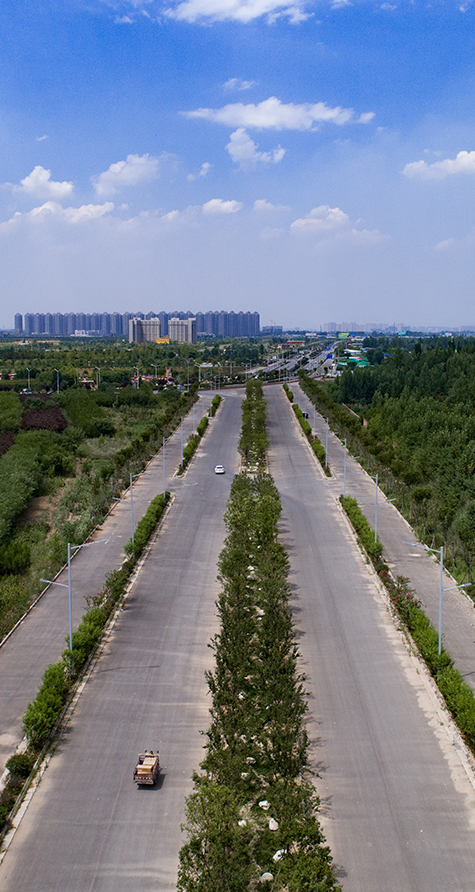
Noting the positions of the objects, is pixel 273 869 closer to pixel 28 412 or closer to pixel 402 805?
pixel 402 805

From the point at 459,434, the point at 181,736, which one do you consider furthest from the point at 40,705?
the point at 459,434

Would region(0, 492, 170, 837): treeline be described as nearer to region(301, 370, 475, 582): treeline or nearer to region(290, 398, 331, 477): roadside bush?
region(301, 370, 475, 582): treeline

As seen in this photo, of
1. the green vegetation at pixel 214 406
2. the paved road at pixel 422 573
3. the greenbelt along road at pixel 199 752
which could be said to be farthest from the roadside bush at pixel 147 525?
the green vegetation at pixel 214 406

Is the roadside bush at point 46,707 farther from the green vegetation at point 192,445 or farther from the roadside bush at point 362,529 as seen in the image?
the green vegetation at point 192,445

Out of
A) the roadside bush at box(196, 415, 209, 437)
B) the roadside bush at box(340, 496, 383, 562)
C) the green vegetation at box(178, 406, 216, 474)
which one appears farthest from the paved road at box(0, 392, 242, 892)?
Result: the roadside bush at box(196, 415, 209, 437)

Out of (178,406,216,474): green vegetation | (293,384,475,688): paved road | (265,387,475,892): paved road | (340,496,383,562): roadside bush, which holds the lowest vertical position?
(265,387,475,892): paved road

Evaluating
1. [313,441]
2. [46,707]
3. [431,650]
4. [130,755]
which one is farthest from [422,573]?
[313,441]
